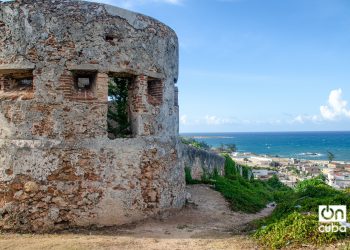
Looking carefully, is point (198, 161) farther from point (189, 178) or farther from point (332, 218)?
point (332, 218)

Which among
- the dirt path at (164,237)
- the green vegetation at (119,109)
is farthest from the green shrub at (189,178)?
the green vegetation at (119,109)

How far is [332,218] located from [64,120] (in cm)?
540

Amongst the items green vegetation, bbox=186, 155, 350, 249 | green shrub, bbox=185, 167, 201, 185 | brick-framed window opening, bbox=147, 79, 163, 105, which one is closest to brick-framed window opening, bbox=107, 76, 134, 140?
brick-framed window opening, bbox=147, 79, 163, 105

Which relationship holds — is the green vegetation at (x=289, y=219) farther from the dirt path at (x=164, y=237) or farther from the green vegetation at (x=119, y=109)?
the green vegetation at (x=119, y=109)

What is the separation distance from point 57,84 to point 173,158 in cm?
329

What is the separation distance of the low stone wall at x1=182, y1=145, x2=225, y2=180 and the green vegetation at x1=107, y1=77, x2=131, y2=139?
4598mm

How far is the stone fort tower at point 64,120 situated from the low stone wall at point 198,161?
18.1 feet

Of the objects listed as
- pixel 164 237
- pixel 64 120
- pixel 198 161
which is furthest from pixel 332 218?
pixel 198 161

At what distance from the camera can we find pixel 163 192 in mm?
9156

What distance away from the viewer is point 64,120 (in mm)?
8016

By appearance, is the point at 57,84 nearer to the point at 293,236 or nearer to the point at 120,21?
the point at 120,21

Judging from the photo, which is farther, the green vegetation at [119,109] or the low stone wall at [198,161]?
the low stone wall at [198,161]

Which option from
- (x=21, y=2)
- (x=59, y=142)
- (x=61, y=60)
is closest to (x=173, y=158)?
(x=59, y=142)

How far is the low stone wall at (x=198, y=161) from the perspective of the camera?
14.2 meters
